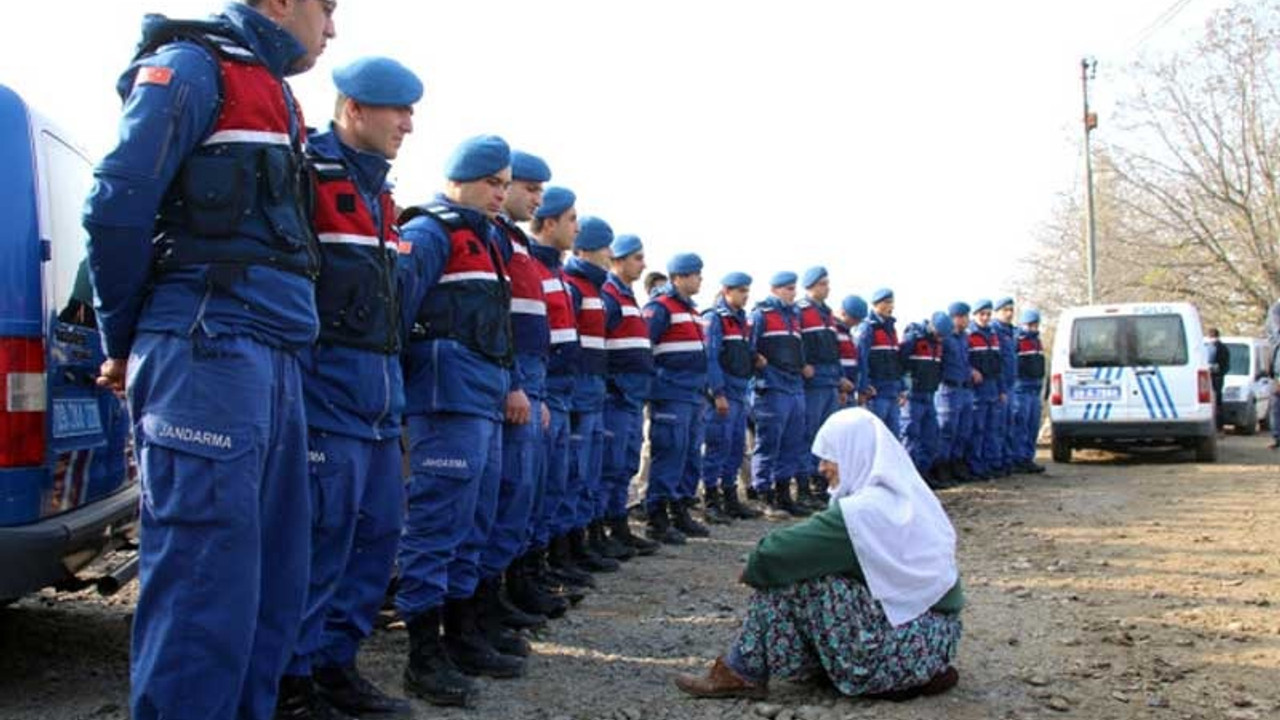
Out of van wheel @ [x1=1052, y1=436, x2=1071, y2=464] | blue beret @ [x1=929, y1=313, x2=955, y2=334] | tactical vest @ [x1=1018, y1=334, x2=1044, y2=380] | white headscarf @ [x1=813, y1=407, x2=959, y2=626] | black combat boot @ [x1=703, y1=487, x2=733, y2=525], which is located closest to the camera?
white headscarf @ [x1=813, y1=407, x2=959, y2=626]

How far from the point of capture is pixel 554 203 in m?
6.13

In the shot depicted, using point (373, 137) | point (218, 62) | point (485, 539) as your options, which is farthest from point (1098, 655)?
point (218, 62)

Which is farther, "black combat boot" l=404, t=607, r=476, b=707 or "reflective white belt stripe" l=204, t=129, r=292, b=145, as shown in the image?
"black combat boot" l=404, t=607, r=476, b=707

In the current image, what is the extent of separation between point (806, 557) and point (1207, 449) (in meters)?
13.0

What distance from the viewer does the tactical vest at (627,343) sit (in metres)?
7.50

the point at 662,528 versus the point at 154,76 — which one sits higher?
the point at 154,76

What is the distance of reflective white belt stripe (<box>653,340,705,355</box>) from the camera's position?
856cm

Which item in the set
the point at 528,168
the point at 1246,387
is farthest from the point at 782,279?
the point at 1246,387

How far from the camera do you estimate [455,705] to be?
158 inches

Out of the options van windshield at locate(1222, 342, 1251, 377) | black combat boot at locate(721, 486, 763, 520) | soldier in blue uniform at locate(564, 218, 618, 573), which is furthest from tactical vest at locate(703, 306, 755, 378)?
van windshield at locate(1222, 342, 1251, 377)

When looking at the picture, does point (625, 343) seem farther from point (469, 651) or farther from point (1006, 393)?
point (1006, 393)

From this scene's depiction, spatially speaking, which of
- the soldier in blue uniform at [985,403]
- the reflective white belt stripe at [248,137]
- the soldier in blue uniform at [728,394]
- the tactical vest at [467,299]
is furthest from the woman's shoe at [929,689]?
the soldier in blue uniform at [985,403]

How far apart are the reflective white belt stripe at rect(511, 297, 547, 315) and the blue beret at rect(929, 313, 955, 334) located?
881cm

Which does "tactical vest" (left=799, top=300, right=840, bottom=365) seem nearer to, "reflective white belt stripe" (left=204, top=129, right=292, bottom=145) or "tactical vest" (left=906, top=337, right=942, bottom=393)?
"tactical vest" (left=906, top=337, right=942, bottom=393)
